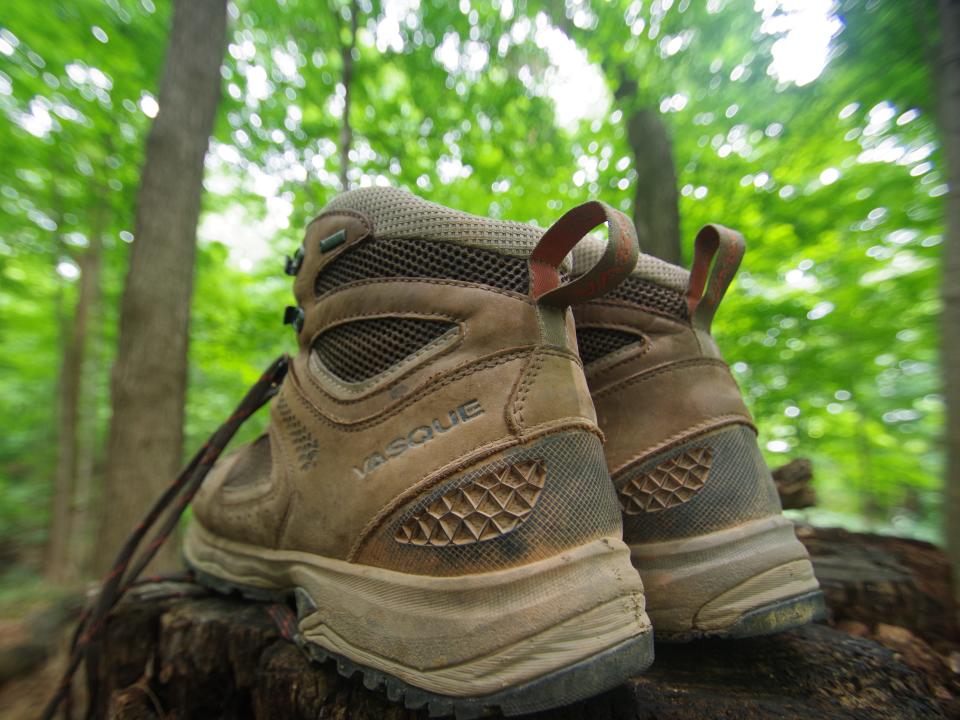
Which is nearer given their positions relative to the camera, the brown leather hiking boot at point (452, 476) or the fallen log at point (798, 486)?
the brown leather hiking boot at point (452, 476)

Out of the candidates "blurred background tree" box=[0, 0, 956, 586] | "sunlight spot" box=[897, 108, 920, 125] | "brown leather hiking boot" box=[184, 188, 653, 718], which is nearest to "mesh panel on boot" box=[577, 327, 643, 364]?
"brown leather hiking boot" box=[184, 188, 653, 718]

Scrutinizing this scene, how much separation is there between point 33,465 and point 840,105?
15.3 m

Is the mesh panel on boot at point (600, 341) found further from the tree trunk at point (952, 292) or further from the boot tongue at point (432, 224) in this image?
the tree trunk at point (952, 292)

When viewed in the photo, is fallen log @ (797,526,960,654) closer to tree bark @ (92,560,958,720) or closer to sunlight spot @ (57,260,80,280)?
tree bark @ (92,560,958,720)

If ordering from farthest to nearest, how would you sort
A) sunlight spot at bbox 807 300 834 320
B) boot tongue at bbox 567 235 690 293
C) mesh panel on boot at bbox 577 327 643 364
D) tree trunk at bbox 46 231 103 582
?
1. tree trunk at bbox 46 231 103 582
2. sunlight spot at bbox 807 300 834 320
3. mesh panel on boot at bbox 577 327 643 364
4. boot tongue at bbox 567 235 690 293

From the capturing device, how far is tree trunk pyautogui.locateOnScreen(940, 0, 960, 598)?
169 centimetres

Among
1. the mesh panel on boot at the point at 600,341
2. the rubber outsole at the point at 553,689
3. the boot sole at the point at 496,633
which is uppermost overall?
the mesh panel on boot at the point at 600,341

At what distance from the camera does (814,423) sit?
6.20 metres

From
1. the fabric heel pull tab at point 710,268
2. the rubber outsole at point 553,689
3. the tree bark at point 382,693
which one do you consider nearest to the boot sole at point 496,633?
the rubber outsole at point 553,689

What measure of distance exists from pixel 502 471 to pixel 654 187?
367cm

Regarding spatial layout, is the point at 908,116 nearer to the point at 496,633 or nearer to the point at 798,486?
the point at 798,486

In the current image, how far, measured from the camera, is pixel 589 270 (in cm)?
86

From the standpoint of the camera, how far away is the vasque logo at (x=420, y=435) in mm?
847
